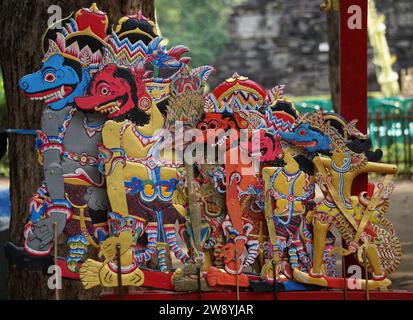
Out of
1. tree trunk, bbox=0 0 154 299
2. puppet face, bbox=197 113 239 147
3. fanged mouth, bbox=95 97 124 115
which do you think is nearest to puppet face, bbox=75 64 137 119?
fanged mouth, bbox=95 97 124 115

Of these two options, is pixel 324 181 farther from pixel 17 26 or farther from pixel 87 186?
pixel 17 26

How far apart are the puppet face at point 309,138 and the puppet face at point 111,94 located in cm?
72

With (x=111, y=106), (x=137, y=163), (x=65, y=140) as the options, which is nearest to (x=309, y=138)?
(x=137, y=163)

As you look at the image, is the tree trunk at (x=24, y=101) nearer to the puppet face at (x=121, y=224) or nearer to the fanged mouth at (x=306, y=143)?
the puppet face at (x=121, y=224)

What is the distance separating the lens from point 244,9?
21.1 metres

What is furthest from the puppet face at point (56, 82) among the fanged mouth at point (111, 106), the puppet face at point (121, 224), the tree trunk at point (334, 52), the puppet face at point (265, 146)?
the tree trunk at point (334, 52)

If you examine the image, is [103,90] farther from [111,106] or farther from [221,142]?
[221,142]

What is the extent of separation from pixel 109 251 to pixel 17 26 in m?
1.62

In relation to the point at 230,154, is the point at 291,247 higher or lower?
lower

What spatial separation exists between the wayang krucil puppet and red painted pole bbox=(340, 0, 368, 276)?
0.15m

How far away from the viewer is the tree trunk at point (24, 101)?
4.72 metres

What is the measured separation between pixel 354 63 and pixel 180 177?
3.11 ft

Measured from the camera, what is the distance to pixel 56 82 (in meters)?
3.83
